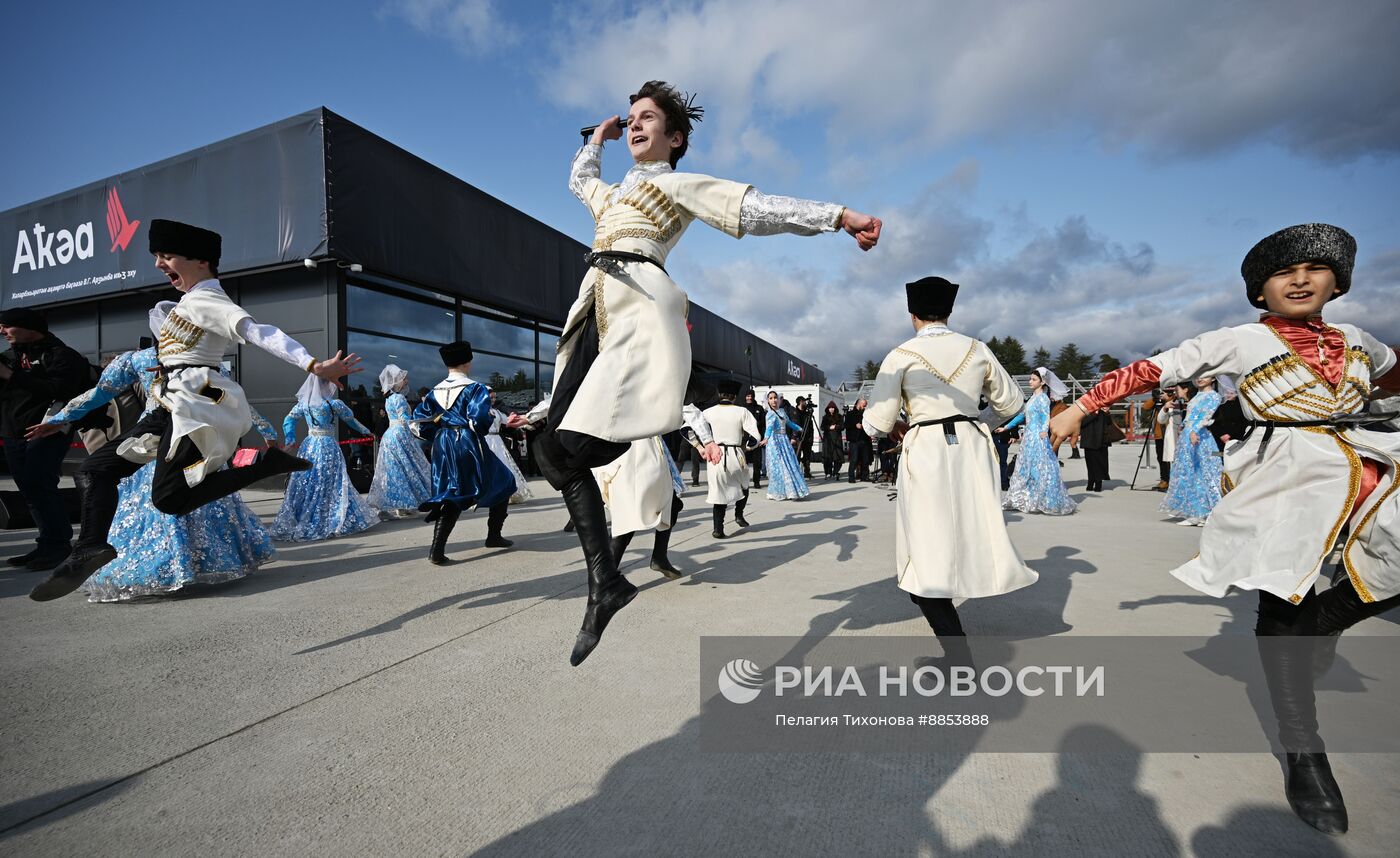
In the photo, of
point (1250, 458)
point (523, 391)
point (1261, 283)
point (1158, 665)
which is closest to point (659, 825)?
point (1250, 458)

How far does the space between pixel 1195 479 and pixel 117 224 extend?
17.7 meters

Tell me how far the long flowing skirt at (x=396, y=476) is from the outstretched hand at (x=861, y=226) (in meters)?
7.62

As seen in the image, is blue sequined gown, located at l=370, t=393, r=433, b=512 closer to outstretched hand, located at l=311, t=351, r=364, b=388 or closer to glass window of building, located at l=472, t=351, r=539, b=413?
glass window of building, located at l=472, t=351, r=539, b=413

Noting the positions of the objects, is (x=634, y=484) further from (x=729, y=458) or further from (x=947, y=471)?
(x=729, y=458)

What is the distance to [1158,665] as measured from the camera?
283cm

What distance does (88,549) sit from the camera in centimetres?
304

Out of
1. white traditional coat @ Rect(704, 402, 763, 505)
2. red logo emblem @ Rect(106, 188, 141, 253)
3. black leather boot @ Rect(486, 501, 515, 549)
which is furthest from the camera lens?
red logo emblem @ Rect(106, 188, 141, 253)

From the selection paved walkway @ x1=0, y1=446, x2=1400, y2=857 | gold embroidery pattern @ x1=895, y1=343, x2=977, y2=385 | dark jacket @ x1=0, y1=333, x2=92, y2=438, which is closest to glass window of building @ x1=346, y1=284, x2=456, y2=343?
dark jacket @ x1=0, y1=333, x2=92, y2=438

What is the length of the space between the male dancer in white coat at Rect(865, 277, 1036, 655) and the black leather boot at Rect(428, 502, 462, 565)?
361cm

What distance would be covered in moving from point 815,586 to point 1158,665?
1.93 meters

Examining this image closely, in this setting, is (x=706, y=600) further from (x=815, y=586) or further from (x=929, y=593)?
(x=929, y=593)

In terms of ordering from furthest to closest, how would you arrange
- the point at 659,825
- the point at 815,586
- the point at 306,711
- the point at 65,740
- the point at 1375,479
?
the point at 815,586 < the point at 306,711 < the point at 65,740 < the point at 1375,479 < the point at 659,825

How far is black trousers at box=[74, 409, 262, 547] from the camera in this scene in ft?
9.70

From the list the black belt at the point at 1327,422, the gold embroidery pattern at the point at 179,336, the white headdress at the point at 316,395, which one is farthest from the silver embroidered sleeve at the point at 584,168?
the white headdress at the point at 316,395
